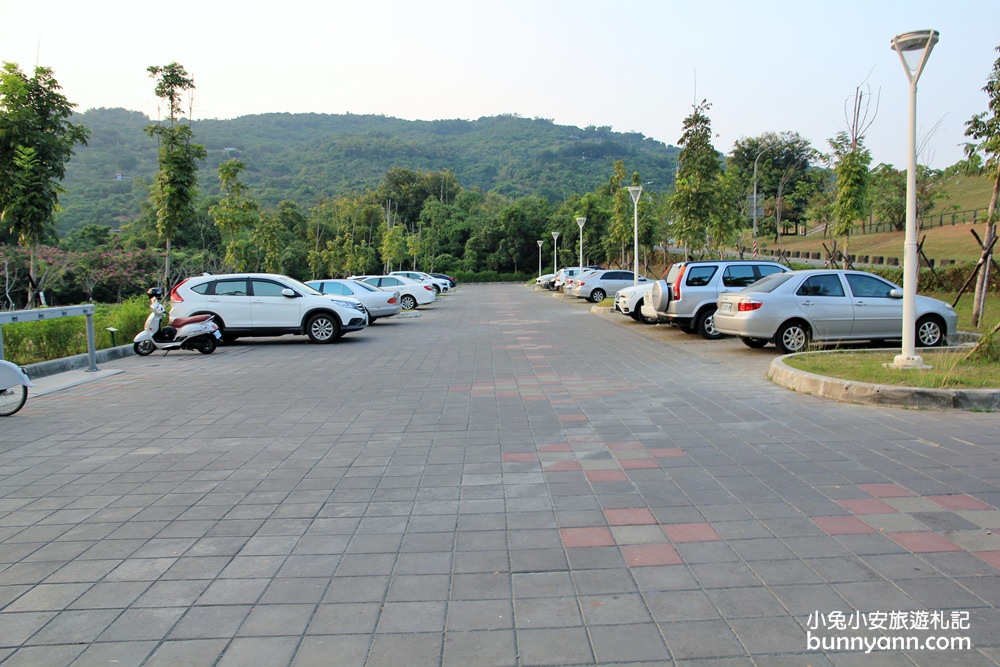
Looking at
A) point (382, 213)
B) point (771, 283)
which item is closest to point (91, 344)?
point (771, 283)

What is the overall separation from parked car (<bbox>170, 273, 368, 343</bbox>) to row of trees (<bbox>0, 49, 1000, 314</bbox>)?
3.22 meters

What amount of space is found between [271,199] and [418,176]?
25556 millimetres

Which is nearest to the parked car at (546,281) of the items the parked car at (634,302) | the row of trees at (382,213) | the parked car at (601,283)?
the row of trees at (382,213)

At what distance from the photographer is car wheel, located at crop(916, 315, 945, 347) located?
13398mm

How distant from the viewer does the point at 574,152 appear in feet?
444

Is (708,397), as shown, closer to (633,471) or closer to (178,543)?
(633,471)

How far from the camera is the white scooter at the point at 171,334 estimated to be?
50.0 ft

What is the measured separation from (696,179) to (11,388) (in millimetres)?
22274

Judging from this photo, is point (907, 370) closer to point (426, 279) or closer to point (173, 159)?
point (173, 159)

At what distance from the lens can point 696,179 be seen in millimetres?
25812

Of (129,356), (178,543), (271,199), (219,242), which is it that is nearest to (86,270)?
(219,242)

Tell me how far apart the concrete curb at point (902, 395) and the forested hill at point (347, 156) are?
59562mm

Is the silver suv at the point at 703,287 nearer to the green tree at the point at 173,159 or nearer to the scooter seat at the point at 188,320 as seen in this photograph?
the scooter seat at the point at 188,320

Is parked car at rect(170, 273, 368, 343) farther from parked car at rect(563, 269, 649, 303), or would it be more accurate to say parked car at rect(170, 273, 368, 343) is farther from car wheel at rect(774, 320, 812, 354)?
parked car at rect(563, 269, 649, 303)
